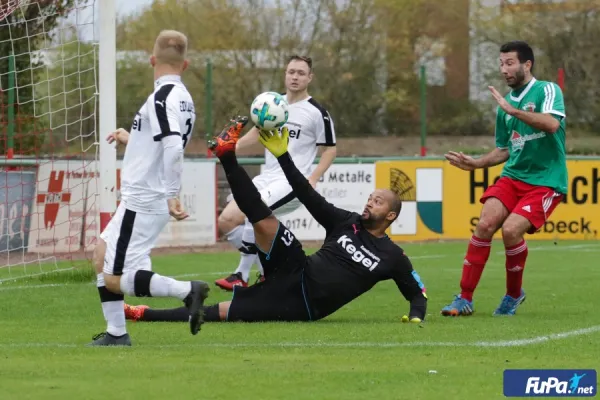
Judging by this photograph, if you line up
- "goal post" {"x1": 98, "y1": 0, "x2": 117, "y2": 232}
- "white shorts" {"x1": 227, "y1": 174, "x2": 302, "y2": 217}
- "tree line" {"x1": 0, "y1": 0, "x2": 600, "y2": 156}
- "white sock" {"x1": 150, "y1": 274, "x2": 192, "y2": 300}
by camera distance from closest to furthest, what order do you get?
"white sock" {"x1": 150, "y1": 274, "x2": 192, "y2": 300} < "white shorts" {"x1": 227, "y1": 174, "x2": 302, "y2": 217} < "goal post" {"x1": 98, "y1": 0, "x2": 117, "y2": 232} < "tree line" {"x1": 0, "y1": 0, "x2": 600, "y2": 156}

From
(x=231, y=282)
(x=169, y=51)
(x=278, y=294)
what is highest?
(x=169, y=51)

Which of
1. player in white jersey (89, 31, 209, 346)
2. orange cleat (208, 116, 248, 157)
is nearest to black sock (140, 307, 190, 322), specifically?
player in white jersey (89, 31, 209, 346)

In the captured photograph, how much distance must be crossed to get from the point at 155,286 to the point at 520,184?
3.68m

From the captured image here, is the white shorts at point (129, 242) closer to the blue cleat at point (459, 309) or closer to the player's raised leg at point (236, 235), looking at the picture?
the blue cleat at point (459, 309)

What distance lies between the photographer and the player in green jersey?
9797 millimetres

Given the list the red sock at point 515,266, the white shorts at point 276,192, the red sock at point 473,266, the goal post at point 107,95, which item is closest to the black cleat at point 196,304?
the red sock at point 473,266

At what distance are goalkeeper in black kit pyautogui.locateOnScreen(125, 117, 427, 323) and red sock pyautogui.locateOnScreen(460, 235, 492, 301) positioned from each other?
84 cm

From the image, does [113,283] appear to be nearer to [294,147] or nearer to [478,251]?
[478,251]

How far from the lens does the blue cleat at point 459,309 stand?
978 cm

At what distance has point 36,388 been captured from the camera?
19.7 ft

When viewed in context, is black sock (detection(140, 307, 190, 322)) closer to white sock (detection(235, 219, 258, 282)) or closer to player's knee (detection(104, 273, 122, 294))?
player's knee (detection(104, 273, 122, 294))

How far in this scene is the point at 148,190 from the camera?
7.79 meters

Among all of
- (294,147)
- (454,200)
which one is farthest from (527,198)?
(454,200)

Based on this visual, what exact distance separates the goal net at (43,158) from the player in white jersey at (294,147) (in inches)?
124
